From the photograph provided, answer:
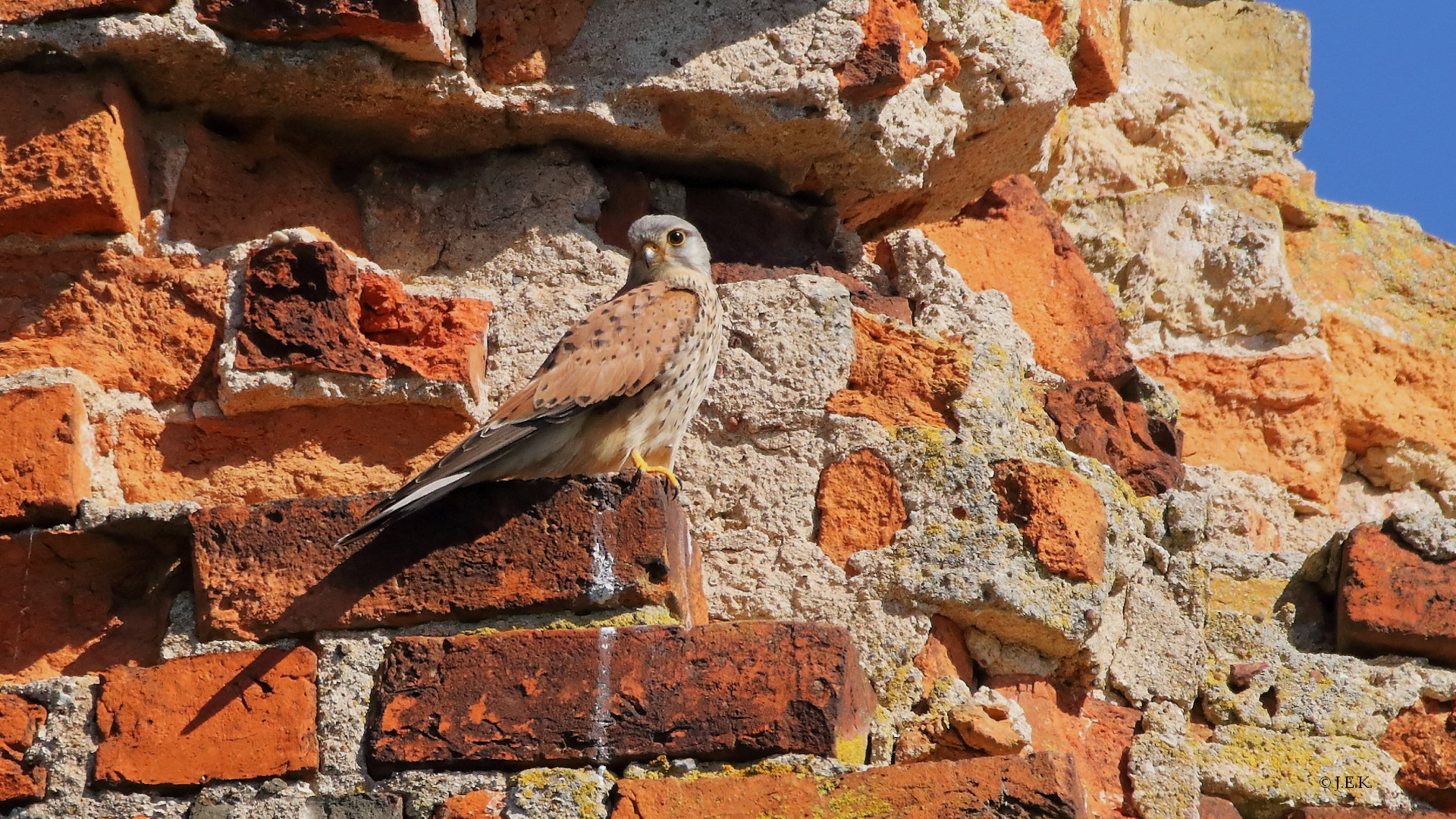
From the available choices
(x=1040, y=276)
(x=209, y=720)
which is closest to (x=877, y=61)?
(x=1040, y=276)

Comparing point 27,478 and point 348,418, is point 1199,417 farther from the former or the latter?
point 27,478

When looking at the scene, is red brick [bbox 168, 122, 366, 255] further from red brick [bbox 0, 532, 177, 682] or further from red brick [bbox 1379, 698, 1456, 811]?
red brick [bbox 1379, 698, 1456, 811]

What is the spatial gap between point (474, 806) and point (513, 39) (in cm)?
151

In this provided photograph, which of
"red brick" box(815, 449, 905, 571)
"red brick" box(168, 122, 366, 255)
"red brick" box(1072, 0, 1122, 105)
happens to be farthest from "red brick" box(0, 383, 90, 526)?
"red brick" box(1072, 0, 1122, 105)

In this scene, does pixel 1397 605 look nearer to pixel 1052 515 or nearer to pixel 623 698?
pixel 1052 515

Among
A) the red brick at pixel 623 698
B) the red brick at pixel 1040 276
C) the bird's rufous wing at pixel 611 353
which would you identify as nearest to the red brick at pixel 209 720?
the red brick at pixel 623 698

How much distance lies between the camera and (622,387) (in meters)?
3.12

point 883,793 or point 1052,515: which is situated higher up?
point 1052,515

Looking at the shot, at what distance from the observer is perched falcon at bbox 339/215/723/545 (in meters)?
2.97

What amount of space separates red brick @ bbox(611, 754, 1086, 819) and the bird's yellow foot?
66 cm

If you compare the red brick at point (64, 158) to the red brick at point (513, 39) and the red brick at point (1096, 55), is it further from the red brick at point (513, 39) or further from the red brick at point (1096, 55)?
the red brick at point (1096, 55)

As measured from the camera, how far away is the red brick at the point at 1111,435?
345 centimetres

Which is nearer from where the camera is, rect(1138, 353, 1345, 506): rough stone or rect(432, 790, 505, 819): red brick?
rect(432, 790, 505, 819): red brick

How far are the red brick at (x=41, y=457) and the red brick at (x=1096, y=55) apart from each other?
7.84ft
